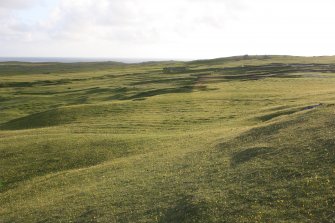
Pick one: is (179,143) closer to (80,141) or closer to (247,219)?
(80,141)

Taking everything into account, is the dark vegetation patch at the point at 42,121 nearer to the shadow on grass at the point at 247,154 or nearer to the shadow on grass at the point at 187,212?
the shadow on grass at the point at 247,154

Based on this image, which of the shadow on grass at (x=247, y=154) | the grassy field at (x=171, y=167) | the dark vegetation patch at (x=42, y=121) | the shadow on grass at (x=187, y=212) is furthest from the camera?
the dark vegetation patch at (x=42, y=121)

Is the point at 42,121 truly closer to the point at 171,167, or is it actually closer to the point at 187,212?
the point at 171,167

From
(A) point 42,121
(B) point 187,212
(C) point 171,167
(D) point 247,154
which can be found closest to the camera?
(B) point 187,212

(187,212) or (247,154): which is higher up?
(247,154)

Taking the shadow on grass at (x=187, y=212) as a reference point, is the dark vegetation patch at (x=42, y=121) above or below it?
below

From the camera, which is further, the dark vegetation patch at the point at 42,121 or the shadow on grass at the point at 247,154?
the dark vegetation patch at the point at 42,121

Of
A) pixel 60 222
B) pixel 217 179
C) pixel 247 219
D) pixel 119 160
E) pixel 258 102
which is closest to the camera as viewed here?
pixel 247 219

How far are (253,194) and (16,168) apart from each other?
30.2m

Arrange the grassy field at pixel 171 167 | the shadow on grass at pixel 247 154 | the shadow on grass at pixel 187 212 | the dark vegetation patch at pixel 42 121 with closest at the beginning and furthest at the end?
the shadow on grass at pixel 187 212 < the grassy field at pixel 171 167 < the shadow on grass at pixel 247 154 < the dark vegetation patch at pixel 42 121

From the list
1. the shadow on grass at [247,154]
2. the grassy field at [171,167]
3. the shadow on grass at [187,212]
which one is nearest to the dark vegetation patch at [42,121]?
the grassy field at [171,167]

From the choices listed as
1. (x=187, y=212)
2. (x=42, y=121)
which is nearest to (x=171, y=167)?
(x=187, y=212)

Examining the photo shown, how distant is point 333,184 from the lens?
76.9 feet

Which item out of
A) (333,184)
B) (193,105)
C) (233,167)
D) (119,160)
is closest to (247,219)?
(333,184)
